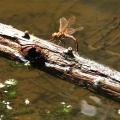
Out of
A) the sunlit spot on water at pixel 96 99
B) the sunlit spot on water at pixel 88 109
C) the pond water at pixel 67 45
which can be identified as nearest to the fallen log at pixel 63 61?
the pond water at pixel 67 45

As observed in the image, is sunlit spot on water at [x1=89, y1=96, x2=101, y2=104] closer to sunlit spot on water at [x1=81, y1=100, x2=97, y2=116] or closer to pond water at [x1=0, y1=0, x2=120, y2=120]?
pond water at [x1=0, y1=0, x2=120, y2=120]

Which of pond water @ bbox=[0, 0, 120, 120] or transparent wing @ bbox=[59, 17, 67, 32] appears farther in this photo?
transparent wing @ bbox=[59, 17, 67, 32]

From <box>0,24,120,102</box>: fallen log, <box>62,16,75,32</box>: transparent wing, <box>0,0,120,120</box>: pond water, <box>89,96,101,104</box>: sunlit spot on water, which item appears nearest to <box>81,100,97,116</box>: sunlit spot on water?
<box>0,0,120,120</box>: pond water

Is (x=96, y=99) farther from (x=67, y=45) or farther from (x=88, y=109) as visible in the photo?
(x=67, y=45)

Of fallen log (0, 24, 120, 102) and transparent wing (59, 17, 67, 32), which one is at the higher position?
transparent wing (59, 17, 67, 32)

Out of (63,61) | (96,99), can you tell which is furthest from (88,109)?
(63,61)

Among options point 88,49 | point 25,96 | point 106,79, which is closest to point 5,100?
point 25,96

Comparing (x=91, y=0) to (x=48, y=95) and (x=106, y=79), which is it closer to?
(x=48, y=95)
